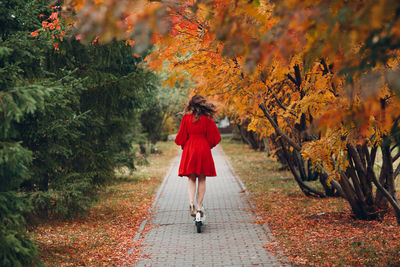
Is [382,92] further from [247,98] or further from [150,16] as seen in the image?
[150,16]

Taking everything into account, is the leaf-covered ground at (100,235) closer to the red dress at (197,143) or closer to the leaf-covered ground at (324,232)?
the red dress at (197,143)

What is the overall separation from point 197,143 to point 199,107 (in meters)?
0.60

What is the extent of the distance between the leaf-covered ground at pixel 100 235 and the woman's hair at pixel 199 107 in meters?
2.22

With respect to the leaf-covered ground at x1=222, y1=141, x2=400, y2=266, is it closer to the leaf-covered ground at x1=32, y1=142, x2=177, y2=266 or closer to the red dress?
the red dress

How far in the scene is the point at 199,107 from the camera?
8.09 meters

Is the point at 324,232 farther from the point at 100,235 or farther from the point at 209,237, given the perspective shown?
the point at 100,235

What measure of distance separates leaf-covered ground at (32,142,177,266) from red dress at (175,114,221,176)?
1.47 m

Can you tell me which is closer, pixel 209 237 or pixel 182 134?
pixel 209 237

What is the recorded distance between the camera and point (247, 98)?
25.7 ft

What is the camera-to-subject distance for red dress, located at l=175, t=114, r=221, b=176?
8.03 m

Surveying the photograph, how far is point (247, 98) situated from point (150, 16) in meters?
4.60

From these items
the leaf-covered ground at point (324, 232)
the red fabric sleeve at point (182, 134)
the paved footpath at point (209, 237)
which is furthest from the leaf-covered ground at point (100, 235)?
the leaf-covered ground at point (324, 232)

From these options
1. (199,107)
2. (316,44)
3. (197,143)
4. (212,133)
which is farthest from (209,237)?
(316,44)

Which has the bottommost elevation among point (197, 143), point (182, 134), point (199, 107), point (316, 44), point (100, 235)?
point (100, 235)
